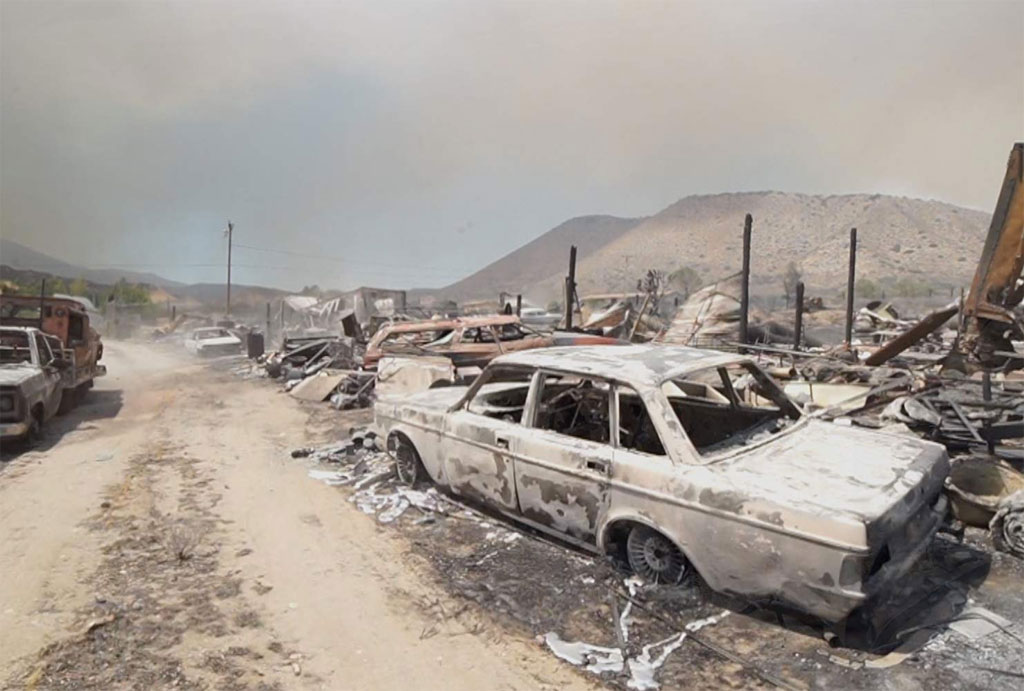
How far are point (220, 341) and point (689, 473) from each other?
23220 mm

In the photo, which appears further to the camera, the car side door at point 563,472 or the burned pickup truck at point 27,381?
the burned pickup truck at point 27,381

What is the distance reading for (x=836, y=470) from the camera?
3631mm

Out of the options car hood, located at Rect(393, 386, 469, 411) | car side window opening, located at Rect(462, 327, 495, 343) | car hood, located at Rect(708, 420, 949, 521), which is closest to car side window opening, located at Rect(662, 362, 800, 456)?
car hood, located at Rect(708, 420, 949, 521)

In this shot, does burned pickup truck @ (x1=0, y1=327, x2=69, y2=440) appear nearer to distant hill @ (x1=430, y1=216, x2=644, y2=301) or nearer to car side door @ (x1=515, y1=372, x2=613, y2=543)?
car side door @ (x1=515, y1=372, x2=613, y2=543)

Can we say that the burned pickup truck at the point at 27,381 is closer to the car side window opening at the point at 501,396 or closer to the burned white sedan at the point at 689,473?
the burned white sedan at the point at 689,473

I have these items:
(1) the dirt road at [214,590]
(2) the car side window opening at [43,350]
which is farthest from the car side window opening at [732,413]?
(2) the car side window opening at [43,350]

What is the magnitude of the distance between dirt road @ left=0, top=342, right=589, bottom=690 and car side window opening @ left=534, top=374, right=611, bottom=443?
1533mm

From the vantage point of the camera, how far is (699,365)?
448 centimetres

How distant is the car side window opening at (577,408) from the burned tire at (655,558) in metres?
1.10

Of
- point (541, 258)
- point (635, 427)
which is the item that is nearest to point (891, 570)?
point (635, 427)

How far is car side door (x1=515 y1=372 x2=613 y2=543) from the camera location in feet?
13.3

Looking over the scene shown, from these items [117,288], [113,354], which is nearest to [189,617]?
[113,354]

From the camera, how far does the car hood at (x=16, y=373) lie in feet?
25.4

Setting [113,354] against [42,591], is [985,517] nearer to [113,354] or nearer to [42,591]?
[42,591]
